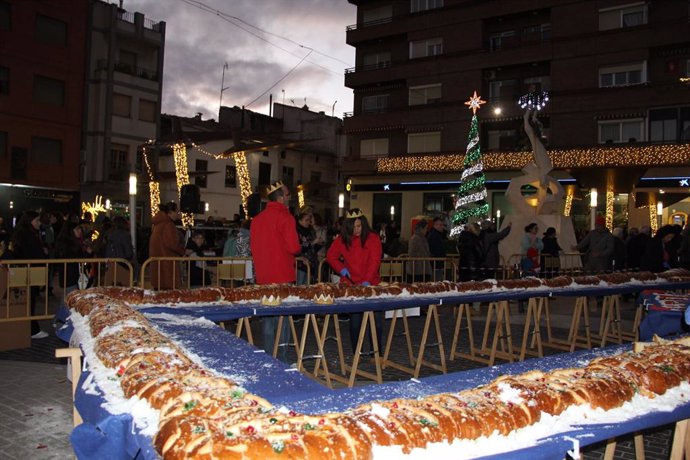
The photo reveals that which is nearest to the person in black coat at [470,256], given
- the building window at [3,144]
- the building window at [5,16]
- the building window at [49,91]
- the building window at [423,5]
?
the building window at [423,5]

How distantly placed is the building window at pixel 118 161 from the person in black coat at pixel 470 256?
91.3ft

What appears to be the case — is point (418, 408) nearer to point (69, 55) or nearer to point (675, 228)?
point (675, 228)

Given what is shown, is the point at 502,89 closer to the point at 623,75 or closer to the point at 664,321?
the point at 623,75

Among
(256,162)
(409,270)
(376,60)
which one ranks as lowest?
(409,270)

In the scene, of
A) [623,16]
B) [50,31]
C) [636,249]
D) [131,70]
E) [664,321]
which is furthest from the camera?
[131,70]

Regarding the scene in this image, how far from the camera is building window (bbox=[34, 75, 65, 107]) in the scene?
105ft

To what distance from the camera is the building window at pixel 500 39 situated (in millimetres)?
30828

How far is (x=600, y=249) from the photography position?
42.6 feet

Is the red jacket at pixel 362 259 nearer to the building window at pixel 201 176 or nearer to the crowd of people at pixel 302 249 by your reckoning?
the crowd of people at pixel 302 249

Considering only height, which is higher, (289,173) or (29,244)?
(289,173)

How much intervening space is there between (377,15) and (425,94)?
656 centimetres

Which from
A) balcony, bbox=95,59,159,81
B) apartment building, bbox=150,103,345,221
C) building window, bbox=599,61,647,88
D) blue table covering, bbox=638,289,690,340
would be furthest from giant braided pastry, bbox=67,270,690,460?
balcony, bbox=95,59,159,81

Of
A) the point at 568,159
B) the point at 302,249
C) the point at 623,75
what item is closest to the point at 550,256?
the point at 302,249

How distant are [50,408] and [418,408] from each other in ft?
15.0
